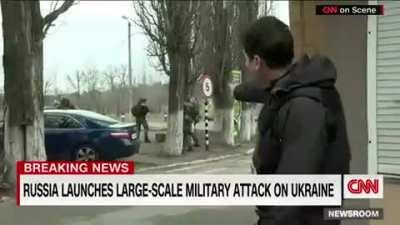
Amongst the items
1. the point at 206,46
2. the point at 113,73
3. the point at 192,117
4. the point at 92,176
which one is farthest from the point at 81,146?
the point at 113,73

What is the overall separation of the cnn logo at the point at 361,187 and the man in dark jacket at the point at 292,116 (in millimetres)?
430

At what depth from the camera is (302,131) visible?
7.13 ft

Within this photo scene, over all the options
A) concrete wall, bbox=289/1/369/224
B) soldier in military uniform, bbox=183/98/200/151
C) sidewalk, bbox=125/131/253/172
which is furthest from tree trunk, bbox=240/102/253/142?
concrete wall, bbox=289/1/369/224

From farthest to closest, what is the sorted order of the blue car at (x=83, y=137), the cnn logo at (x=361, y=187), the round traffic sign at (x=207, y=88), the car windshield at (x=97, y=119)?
the round traffic sign at (x=207, y=88) < the car windshield at (x=97, y=119) < the blue car at (x=83, y=137) < the cnn logo at (x=361, y=187)

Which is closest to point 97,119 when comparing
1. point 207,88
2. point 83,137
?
point 83,137

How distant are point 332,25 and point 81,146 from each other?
11045 mm

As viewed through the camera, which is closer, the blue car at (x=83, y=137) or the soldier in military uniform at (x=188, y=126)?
the blue car at (x=83, y=137)

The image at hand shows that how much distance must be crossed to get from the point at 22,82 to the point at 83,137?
4.51 m

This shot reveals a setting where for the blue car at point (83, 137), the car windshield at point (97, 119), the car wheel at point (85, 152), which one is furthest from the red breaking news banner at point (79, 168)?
the car windshield at point (97, 119)

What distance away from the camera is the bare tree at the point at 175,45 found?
2012 centimetres

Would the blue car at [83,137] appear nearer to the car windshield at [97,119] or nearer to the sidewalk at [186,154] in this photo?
the car windshield at [97,119]

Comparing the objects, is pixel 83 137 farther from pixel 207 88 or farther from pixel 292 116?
pixel 292 116

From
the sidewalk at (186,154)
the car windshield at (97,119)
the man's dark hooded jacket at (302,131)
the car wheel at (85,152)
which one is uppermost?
the man's dark hooded jacket at (302,131)

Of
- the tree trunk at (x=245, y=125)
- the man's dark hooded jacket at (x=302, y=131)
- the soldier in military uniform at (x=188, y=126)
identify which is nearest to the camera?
the man's dark hooded jacket at (x=302, y=131)
